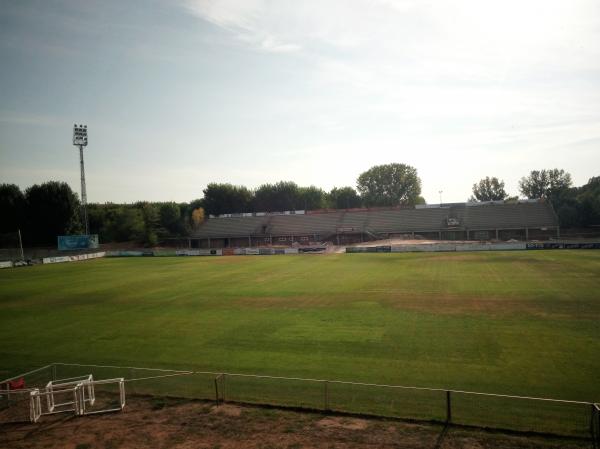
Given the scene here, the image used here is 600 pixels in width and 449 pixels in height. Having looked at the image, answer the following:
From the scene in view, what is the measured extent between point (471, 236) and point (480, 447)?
8241 cm

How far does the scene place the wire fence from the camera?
13.3m

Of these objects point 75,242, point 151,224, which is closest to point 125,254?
point 75,242

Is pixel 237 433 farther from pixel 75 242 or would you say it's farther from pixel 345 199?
pixel 345 199

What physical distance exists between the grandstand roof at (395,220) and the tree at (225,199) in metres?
16.4

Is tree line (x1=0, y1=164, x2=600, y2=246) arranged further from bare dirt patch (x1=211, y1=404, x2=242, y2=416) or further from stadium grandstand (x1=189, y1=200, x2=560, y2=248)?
bare dirt patch (x1=211, y1=404, x2=242, y2=416)

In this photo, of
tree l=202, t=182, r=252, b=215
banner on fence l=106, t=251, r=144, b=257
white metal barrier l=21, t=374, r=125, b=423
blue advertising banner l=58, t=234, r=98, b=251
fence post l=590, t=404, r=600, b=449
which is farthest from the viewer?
tree l=202, t=182, r=252, b=215

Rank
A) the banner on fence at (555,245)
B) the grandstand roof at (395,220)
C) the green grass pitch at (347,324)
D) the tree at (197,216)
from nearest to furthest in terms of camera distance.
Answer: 1. the green grass pitch at (347,324)
2. the banner on fence at (555,245)
3. the grandstand roof at (395,220)
4. the tree at (197,216)

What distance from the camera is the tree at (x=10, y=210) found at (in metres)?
97.6

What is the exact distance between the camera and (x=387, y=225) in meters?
96.7

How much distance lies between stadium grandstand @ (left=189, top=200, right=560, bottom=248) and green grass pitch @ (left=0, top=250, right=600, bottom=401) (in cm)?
3663

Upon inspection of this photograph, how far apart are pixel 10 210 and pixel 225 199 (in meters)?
55.5

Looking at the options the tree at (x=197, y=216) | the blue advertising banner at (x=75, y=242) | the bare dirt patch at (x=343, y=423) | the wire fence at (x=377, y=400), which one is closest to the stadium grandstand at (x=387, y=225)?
the tree at (x=197, y=216)

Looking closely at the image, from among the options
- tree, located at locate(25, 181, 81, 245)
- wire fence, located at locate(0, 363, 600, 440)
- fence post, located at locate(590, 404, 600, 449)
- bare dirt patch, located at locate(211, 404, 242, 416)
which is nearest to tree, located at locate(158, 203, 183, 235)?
tree, located at locate(25, 181, 81, 245)

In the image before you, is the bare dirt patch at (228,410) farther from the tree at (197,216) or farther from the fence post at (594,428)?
the tree at (197,216)
